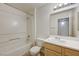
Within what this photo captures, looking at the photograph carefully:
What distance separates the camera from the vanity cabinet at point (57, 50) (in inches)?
54.7

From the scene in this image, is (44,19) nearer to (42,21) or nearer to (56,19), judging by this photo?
(42,21)

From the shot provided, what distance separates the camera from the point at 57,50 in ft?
5.38

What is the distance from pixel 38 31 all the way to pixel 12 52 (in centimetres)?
73

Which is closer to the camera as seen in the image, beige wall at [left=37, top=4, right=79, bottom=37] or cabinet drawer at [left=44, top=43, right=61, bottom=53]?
cabinet drawer at [left=44, top=43, right=61, bottom=53]

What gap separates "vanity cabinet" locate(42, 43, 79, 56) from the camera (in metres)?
1.39

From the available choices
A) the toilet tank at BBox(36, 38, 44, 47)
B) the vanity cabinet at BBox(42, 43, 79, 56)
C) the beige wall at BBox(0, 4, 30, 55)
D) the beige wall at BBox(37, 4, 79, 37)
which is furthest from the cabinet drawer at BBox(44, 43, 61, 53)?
the beige wall at BBox(0, 4, 30, 55)

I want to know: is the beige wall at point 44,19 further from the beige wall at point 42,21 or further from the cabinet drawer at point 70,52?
the cabinet drawer at point 70,52

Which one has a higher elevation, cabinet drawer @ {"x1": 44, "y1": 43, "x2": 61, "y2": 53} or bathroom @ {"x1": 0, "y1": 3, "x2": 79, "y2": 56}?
bathroom @ {"x1": 0, "y1": 3, "x2": 79, "y2": 56}

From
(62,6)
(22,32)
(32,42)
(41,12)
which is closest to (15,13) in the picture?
(22,32)

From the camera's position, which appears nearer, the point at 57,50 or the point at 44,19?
the point at 57,50

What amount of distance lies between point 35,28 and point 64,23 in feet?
2.21

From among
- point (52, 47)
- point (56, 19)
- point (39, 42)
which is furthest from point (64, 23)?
point (39, 42)

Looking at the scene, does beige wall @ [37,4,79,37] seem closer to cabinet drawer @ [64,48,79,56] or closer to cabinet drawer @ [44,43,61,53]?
cabinet drawer @ [44,43,61,53]

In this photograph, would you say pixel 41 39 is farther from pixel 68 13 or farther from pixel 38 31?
pixel 68 13
